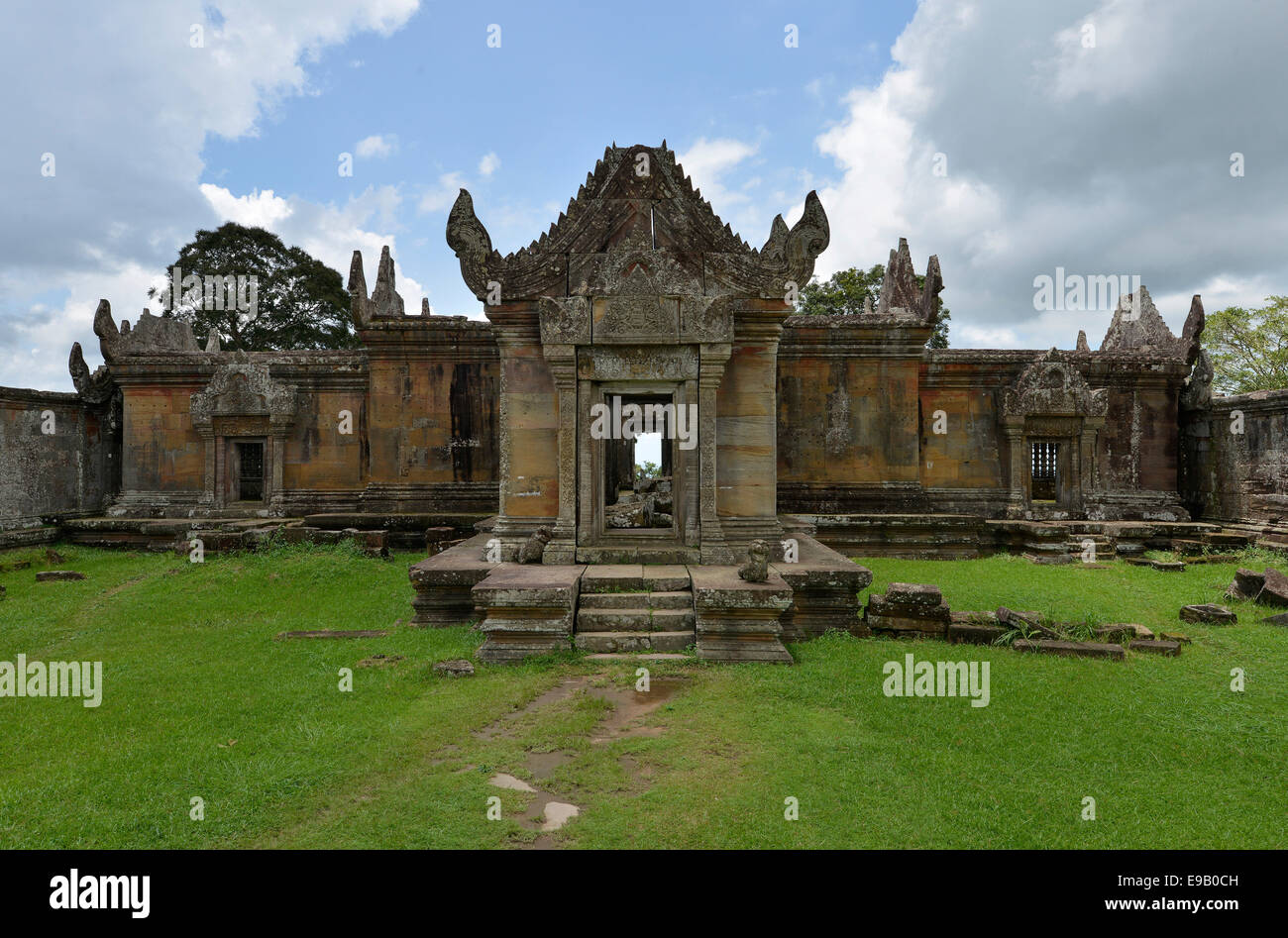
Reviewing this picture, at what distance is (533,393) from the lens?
895 cm

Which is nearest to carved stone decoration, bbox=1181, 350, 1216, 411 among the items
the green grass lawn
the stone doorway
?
the green grass lawn

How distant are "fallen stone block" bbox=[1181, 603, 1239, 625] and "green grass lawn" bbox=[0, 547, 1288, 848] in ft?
1.62

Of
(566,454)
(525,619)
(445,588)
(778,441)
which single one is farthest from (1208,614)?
(445,588)

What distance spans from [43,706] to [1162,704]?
9.39 m

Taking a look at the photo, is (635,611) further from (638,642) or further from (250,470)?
(250,470)

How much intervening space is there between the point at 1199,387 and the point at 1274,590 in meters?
8.34

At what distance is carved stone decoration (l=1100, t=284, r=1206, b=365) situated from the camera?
15.7 meters

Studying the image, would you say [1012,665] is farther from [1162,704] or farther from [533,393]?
[533,393]

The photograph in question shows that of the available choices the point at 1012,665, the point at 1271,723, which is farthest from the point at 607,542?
the point at 1271,723

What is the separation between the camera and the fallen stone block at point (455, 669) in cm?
639

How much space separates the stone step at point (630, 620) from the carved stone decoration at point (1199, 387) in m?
15.0

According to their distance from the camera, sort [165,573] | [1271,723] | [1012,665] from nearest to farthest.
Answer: [1271,723] < [1012,665] < [165,573]

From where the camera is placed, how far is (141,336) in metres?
16.4

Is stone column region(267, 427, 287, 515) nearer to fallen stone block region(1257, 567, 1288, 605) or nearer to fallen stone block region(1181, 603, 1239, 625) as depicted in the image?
fallen stone block region(1181, 603, 1239, 625)
